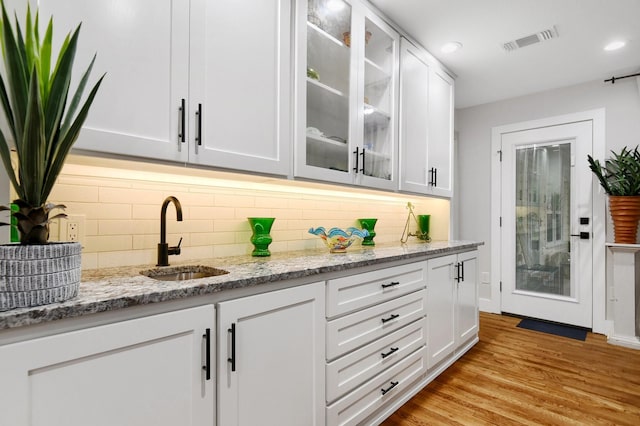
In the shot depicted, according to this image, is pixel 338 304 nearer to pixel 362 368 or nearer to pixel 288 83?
pixel 362 368

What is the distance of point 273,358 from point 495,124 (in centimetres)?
400

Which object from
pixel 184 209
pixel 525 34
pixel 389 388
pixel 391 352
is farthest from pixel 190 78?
pixel 525 34

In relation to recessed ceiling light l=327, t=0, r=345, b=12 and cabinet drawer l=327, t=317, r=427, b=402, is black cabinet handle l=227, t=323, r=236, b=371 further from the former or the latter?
recessed ceiling light l=327, t=0, r=345, b=12

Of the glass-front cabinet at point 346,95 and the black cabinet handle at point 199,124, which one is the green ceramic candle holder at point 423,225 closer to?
the glass-front cabinet at point 346,95

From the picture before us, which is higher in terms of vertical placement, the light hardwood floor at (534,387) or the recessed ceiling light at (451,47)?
the recessed ceiling light at (451,47)

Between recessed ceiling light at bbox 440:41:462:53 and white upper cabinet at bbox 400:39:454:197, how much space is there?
13 centimetres

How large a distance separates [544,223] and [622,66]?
64.9 inches

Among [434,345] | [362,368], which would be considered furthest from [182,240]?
[434,345]

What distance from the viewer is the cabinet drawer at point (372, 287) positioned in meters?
1.57

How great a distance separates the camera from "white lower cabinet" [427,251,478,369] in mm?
2324

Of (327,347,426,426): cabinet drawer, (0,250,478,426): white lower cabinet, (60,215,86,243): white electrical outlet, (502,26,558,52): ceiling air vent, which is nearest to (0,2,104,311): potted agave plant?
(0,250,478,426): white lower cabinet

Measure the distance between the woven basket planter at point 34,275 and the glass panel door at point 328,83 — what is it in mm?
1217

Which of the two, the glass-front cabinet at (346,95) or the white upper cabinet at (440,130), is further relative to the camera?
the white upper cabinet at (440,130)

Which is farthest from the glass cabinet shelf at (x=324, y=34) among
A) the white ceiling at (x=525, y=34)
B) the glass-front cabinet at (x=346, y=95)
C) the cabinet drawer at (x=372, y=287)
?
the cabinet drawer at (x=372, y=287)
